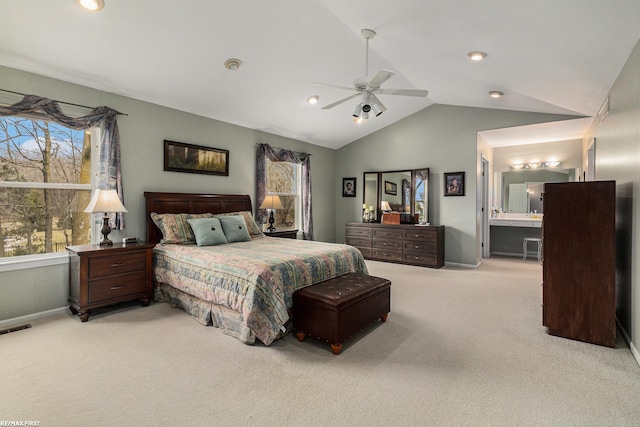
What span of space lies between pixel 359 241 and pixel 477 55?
172 inches

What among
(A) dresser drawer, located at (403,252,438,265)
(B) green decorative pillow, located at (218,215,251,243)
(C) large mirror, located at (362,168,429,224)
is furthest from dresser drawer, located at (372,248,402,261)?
(B) green decorative pillow, located at (218,215,251,243)

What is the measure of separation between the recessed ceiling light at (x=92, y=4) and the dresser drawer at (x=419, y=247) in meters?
5.61

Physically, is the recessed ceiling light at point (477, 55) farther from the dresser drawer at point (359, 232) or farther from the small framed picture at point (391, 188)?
the dresser drawer at point (359, 232)

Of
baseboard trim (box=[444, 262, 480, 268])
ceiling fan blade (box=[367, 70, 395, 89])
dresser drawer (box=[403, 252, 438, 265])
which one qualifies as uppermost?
ceiling fan blade (box=[367, 70, 395, 89])

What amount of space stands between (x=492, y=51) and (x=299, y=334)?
336cm

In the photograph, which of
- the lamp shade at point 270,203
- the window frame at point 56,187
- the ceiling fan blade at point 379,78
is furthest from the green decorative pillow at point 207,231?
the ceiling fan blade at point 379,78

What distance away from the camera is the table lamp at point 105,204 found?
3.56 metres

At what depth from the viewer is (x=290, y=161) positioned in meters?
6.54

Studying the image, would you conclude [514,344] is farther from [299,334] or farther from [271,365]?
[271,365]

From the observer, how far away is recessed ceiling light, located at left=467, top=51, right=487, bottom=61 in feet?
11.0

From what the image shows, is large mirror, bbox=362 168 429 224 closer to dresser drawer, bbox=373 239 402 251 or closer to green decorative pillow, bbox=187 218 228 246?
dresser drawer, bbox=373 239 402 251

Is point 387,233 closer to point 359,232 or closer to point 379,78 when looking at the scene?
point 359,232

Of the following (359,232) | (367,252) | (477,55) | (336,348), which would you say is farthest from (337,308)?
(359,232)

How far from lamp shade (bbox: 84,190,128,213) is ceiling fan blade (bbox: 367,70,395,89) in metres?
3.13
